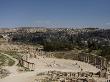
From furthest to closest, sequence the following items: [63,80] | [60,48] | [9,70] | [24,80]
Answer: [60,48] < [9,70] < [24,80] < [63,80]

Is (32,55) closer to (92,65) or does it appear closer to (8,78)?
(92,65)

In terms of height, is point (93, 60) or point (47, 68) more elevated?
point (93, 60)

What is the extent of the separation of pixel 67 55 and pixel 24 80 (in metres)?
35.4

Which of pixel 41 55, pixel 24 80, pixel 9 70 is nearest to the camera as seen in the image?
pixel 24 80

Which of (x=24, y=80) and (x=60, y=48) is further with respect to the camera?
(x=60, y=48)

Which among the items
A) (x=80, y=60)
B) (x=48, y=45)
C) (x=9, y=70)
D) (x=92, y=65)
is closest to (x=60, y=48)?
(x=48, y=45)

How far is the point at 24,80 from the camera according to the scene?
50.6 metres

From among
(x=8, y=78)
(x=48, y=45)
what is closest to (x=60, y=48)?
(x=48, y=45)

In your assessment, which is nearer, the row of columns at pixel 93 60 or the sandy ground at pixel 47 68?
the sandy ground at pixel 47 68

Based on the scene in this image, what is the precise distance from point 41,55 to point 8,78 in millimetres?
38519

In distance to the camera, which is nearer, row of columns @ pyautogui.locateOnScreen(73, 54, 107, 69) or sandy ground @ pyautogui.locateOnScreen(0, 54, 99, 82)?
sandy ground @ pyautogui.locateOnScreen(0, 54, 99, 82)

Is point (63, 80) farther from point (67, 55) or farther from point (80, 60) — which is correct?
point (67, 55)

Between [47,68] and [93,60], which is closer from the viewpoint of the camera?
[47,68]

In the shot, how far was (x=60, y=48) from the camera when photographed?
10131 centimetres
